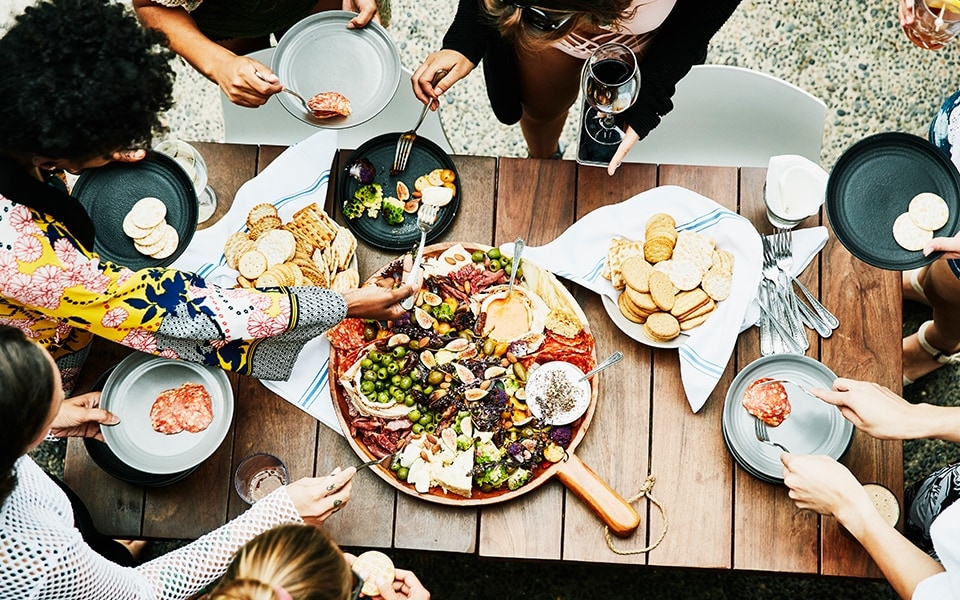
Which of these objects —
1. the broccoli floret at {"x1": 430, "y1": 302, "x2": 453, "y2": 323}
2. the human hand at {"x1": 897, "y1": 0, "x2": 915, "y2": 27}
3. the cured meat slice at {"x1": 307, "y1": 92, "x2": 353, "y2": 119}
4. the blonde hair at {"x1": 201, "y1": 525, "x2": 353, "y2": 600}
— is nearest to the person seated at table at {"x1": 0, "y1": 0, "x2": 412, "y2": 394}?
the broccoli floret at {"x1": 430, "y1": 302, "x2": 453, "y2": 323}

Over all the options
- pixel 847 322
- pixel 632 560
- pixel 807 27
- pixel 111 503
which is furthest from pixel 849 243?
pixel 111 503

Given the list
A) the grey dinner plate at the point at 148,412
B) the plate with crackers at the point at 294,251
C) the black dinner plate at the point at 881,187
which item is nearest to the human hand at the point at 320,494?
the grey dinner plate at the point at 148,412

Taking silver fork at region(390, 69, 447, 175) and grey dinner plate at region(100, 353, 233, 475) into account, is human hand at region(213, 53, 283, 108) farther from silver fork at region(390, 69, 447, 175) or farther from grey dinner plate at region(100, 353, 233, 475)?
grey dinner plate at region(100, 353, 233, 475)

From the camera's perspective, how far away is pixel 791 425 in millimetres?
1910

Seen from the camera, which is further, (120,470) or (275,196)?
(275,196)

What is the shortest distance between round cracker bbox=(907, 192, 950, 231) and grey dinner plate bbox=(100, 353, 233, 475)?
1.67m

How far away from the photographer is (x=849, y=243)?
75.4 inches

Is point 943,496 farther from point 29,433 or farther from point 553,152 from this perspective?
point 29,433

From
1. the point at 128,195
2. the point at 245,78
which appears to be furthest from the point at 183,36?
the point at 128,195

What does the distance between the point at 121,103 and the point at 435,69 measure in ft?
2.71

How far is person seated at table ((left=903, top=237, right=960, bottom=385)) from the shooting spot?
242 cm

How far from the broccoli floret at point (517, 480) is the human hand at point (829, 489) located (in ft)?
1.92

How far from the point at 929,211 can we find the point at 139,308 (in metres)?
1.79

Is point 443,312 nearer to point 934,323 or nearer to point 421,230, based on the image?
point 421,230
